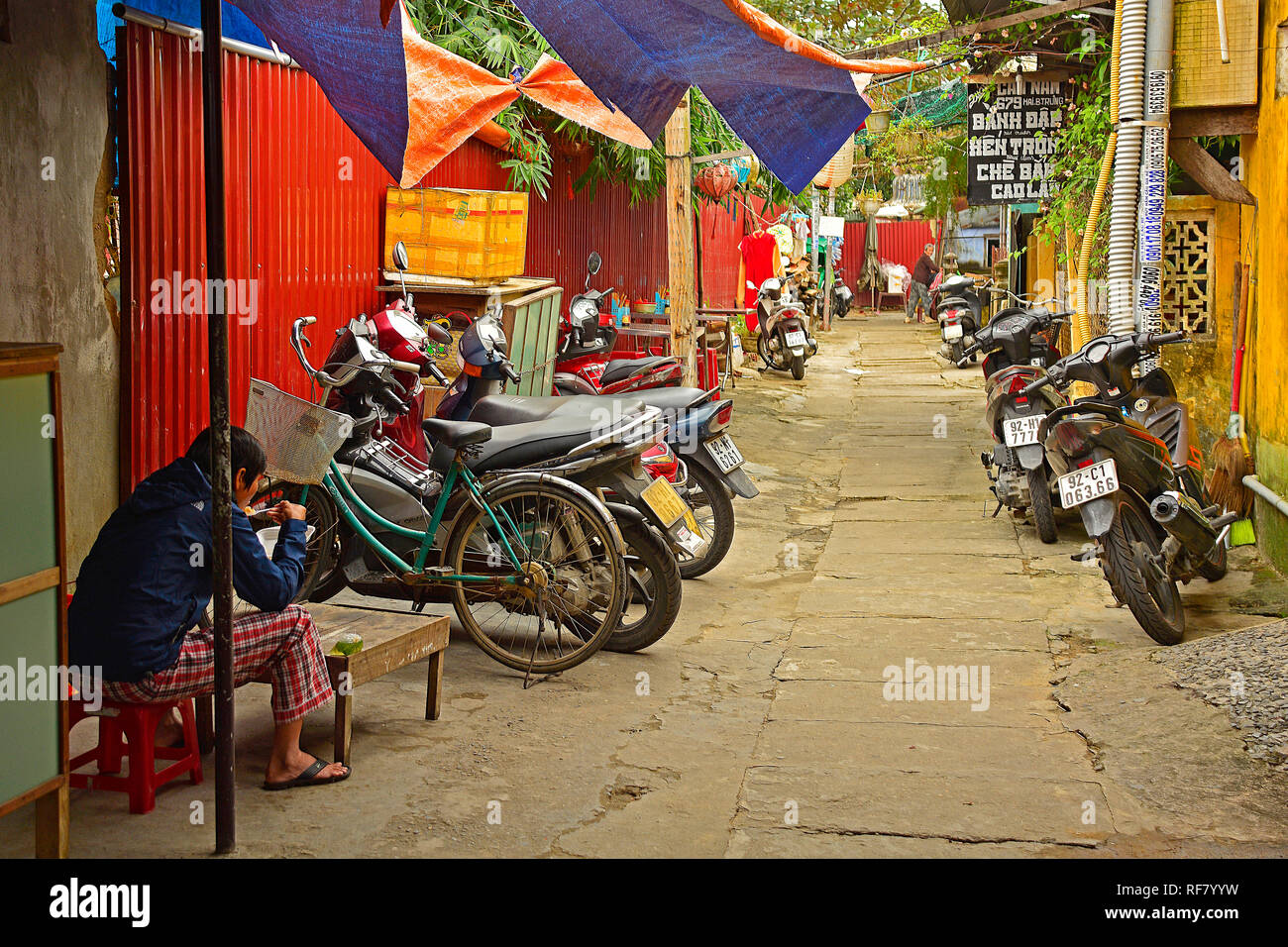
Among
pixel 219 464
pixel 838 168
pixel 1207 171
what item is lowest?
pixel 219 464

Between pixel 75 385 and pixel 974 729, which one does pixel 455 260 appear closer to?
pixel 75 385

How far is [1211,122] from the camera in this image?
7562 millimetres

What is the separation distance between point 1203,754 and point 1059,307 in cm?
821

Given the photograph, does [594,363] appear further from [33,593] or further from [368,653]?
[33,593]

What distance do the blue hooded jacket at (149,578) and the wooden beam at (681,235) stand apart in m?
5.53

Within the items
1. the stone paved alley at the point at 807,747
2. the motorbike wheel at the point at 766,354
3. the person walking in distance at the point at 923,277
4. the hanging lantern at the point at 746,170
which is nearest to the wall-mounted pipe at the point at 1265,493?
the stone paved alley at the point at 807,747

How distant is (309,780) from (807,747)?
1791mm

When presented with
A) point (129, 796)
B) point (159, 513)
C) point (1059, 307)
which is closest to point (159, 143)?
point (159, 513)

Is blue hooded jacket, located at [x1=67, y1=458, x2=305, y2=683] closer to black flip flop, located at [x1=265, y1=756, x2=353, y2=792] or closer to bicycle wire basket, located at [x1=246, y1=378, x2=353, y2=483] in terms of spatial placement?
black flip flop, located at [x1=265, y1=756, x2=353, y2=792]

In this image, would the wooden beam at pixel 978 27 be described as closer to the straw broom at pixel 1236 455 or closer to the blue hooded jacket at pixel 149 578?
the straw broom at pixel 1236 455

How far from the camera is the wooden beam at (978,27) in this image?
329 inches

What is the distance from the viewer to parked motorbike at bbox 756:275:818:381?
17328 millimetres

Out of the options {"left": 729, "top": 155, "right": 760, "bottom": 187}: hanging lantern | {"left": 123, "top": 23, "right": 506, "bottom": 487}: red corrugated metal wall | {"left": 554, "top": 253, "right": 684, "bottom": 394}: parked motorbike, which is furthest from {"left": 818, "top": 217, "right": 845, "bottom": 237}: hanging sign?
{"left": 123, "top": 23, "right": 506, "bottom": 487}: red corrugated metal wall

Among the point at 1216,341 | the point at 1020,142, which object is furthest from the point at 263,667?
the point at 1020,142
